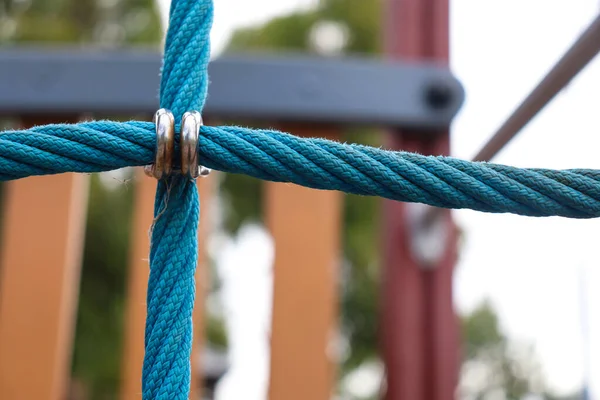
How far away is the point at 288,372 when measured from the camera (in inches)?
29.1

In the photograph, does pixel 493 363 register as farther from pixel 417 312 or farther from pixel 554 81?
pixel 554 81

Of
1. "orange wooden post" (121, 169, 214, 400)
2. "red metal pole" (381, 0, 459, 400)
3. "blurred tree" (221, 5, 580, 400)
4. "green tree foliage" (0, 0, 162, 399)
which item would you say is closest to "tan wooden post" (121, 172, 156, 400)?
"orange wooden post" (121, 169, 214, 400)

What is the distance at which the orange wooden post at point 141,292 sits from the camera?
765 mm

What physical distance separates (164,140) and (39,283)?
1.85ft

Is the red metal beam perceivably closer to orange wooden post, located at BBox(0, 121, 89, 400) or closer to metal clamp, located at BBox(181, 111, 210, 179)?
metal clamp, located at BBox(181, 111, 210, 179)

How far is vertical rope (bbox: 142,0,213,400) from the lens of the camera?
0.99 feet

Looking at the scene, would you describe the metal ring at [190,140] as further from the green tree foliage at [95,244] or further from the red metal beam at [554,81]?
the green tree foliage at [95,244]

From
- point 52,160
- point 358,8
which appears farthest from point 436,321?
point 358,8

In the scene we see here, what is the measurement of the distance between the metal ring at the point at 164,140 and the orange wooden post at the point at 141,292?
1.61ft

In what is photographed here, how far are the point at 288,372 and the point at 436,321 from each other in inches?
8.3

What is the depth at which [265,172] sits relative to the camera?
296mm

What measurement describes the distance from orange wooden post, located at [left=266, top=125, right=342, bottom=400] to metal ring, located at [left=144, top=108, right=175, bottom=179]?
1.58 feet

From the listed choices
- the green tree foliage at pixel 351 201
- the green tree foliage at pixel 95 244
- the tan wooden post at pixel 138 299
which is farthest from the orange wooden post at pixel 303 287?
Result: the green tree foliage at pixel 351 201

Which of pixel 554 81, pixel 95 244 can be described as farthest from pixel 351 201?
pixel 554 81
